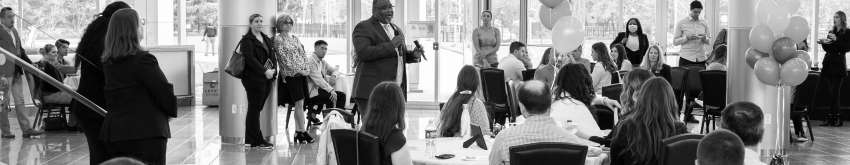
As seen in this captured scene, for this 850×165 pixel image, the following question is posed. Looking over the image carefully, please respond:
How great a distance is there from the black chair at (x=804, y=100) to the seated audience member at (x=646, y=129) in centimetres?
629

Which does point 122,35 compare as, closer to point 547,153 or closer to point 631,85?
point 547,153

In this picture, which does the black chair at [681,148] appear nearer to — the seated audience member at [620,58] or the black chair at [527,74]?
the black chair at [527,74]

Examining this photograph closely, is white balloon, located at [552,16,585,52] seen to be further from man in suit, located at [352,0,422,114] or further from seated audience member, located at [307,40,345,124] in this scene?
seated audience member, located at [307,40,345,124]

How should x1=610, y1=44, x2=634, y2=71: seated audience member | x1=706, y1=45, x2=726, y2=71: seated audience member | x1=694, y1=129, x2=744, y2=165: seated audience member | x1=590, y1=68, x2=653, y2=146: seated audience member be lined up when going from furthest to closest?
x1=610, y1=44, x2=634, y2=71: seated audience member
x1=706, y1=45, x2=726, y2=71: seated audience member
x1=590, y1=68, x2=653, y2=146: seated audience member
x1=694, y1=129, x2=744, y2=165: seated audience member

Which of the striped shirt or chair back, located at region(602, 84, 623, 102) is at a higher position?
chair back, located at region(602, 84, 623, 102)

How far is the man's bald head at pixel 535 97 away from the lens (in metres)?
4.77

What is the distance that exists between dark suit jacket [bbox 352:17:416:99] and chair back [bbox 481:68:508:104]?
3.04 meters

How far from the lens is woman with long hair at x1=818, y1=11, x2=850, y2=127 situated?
1261cm

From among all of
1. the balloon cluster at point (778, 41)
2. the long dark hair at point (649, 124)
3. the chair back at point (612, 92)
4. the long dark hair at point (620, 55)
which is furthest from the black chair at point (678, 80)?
the long dark hair at point (649, 124)

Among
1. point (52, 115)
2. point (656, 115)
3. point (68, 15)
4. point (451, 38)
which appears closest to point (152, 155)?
point (656, 115)

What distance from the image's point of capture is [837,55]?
12977 mm

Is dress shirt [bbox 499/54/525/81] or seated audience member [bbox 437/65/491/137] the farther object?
dress shirt [bbox 499/54/525/81]

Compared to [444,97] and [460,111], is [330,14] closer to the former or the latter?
[444,97]

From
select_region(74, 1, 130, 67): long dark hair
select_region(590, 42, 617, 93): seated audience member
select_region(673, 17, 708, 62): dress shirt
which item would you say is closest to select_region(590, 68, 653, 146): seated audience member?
select_region(74, 1, 130, 67): long dark hair
